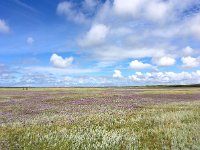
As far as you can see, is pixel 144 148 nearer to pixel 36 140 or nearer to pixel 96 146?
pixel 96 146

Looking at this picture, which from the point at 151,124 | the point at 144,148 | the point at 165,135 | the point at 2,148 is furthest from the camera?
the point at 151,124

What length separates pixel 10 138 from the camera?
1236cm

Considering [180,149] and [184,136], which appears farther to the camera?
[184,136]

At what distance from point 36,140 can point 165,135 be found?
5412 mm

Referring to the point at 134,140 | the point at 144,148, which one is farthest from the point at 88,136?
the point at 144,148

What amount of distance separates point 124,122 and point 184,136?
587 cm

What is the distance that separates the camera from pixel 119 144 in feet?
38.0

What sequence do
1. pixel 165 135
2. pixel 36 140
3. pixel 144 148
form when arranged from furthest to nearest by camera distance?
1. pixel 165 135
2. pixel 36 140
3. pixel 144 148

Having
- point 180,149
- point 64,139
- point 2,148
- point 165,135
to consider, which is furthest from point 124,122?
point 2,148

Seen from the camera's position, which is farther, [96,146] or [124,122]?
[124,122]

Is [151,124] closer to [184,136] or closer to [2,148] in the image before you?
[184,136]

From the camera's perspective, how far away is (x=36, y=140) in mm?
11820

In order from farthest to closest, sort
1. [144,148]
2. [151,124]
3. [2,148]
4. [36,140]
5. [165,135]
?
[151,124] < [165,135] < [36,140] < [144,148] < [2,148]

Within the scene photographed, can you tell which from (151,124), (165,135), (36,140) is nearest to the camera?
(36,140)
